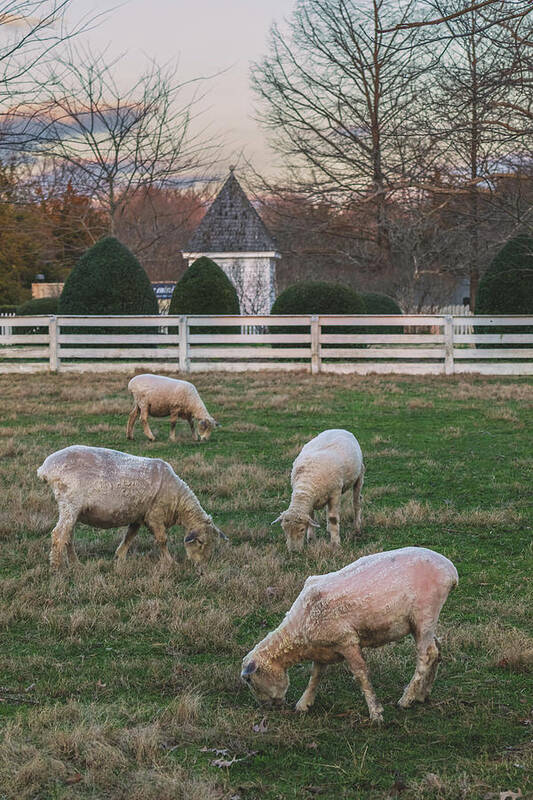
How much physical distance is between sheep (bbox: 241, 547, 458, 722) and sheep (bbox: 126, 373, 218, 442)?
6.93 meters

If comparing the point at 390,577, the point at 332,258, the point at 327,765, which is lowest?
the point at 327,765

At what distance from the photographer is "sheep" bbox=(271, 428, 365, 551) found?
6.11 meters

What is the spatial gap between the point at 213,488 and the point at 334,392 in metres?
7.66

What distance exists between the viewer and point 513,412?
42.5 feet

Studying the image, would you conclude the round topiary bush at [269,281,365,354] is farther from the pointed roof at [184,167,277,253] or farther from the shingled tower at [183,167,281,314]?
the pointed roof at [184,167,277,253]

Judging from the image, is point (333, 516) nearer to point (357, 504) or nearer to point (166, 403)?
point (357, 504)

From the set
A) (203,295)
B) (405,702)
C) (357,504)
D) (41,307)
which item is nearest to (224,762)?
(405,702)

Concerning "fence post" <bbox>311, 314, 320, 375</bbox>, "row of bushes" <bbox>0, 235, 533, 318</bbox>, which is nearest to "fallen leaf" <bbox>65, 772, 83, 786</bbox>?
"fence post" <bbox>311, 314, 320, 375</bbox>

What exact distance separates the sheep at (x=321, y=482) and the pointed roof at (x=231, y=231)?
25.2 metres

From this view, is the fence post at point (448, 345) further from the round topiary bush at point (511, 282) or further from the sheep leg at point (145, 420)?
the sheep leg at point (145, 420)

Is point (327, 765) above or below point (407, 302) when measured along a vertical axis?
below

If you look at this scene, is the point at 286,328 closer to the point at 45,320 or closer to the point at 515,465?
the point at 45,320

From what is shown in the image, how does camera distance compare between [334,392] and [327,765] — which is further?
[334,392]

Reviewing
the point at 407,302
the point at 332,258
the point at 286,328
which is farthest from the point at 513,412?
the point at 332,258
